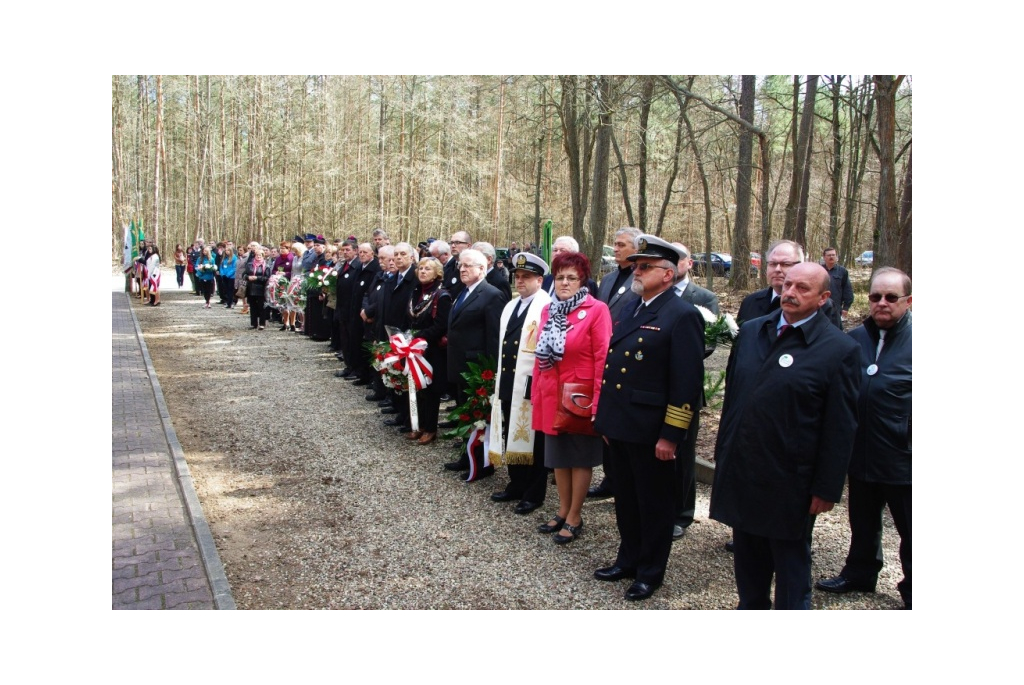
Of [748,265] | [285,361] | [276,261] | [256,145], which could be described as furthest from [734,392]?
[256,145]

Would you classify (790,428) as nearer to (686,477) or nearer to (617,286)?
(686,477)

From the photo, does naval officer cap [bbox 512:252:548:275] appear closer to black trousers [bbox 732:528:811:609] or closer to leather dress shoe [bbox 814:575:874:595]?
black trousers [bbox 732:528:811:609]

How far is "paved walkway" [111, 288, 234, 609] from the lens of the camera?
449 cm

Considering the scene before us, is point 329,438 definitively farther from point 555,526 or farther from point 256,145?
point 256,145

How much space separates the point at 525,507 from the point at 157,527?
271 centimetres

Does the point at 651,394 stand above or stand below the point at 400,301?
below

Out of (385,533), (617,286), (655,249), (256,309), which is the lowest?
(385,533)

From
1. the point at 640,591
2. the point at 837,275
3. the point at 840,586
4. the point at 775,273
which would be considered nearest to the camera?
the point at 640,591

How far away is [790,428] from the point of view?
368cm

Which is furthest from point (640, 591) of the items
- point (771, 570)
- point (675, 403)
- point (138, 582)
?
point (138, 582)

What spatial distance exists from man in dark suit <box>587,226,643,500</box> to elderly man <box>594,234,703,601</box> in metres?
0.53

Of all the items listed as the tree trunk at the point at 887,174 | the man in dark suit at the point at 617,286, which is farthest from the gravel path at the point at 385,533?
the tree trunk at the point at 887,174

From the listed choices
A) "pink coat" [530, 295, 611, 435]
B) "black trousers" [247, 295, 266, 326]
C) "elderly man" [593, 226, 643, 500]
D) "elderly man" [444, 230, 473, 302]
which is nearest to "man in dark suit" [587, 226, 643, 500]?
"elderly man" [593, 226, 643, 500]

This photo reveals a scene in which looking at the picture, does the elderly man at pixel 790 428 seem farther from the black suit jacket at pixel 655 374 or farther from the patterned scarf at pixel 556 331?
the patterned scarf at pixel 556 331
